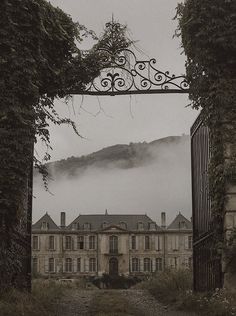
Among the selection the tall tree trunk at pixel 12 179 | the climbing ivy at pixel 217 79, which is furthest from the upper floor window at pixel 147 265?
the tall tree trunk at pixel 12 179

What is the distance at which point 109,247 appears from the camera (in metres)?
63.1

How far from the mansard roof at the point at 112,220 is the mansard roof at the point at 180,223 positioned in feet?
5.71

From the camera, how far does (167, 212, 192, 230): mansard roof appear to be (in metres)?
62.7

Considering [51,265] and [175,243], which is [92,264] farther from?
[175,243]

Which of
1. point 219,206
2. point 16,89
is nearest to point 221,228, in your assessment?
point 219,206

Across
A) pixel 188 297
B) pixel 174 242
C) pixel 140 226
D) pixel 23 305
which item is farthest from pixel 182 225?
pixel 23 305

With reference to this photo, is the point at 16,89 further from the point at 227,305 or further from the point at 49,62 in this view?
the point at 227,305

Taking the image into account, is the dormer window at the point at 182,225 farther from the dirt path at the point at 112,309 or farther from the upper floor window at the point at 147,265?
the dirt path at the point at 112,309

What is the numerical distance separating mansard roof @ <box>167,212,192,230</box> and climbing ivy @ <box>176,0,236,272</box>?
54088 mm

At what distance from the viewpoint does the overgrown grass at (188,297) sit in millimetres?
8023

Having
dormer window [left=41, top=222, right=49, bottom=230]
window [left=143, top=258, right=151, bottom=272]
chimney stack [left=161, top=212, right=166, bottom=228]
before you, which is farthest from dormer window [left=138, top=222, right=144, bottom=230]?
dormer window [left=41, top=222, right=49, bottom=230]

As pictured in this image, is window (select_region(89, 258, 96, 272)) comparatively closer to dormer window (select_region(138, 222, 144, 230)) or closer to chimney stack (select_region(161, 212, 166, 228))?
dormer window (select_region(138, 222, 144, 230))

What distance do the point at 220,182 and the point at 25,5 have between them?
389 centimetres

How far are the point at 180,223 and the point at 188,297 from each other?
174 ft
